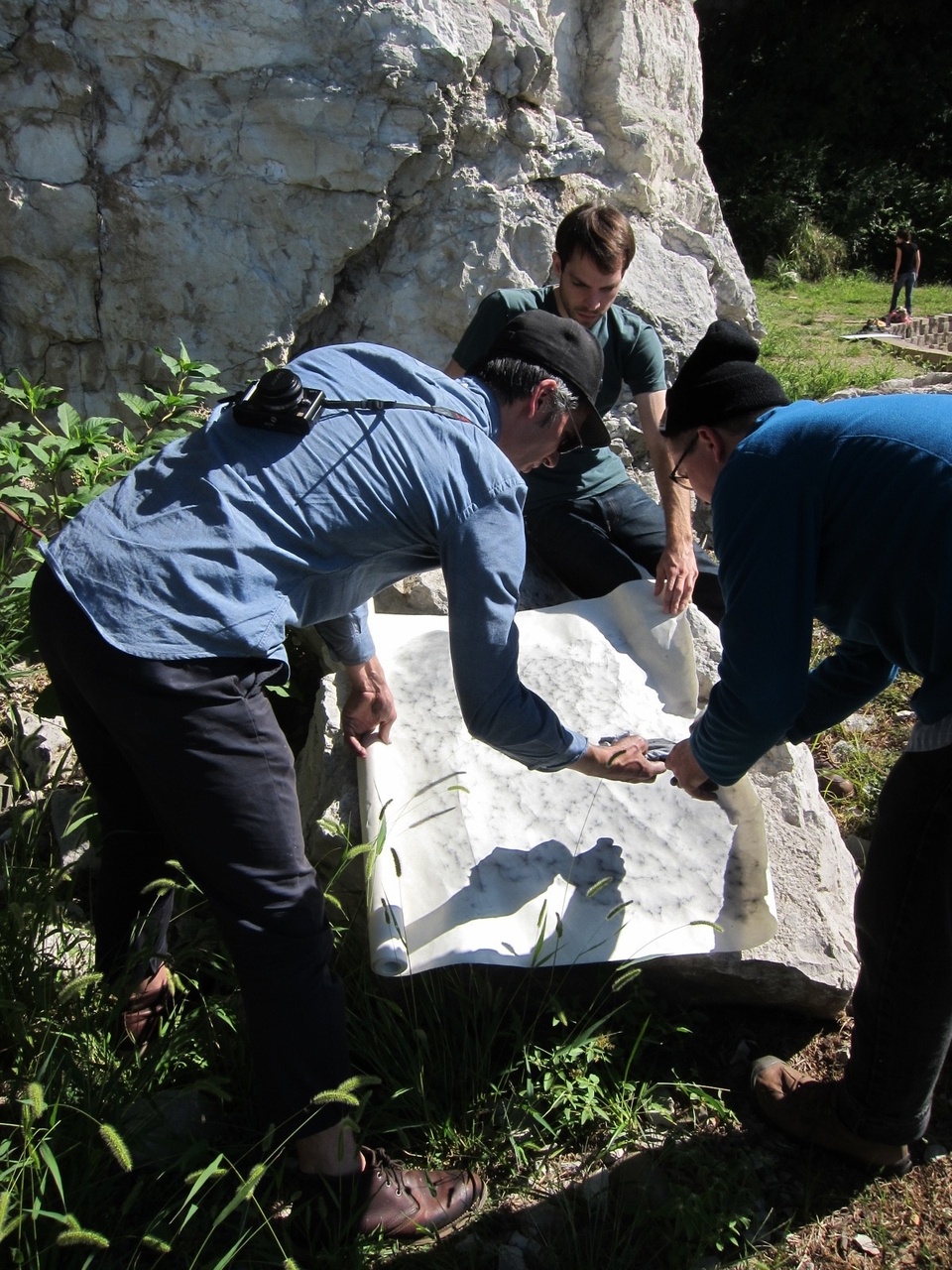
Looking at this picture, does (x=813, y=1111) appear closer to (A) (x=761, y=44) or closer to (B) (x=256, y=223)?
(B) (x=256, y=223)

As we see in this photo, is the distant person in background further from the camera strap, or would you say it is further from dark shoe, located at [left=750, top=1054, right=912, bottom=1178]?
the camera strap

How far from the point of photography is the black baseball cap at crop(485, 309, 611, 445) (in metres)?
2.06

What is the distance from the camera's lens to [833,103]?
59.8 feet

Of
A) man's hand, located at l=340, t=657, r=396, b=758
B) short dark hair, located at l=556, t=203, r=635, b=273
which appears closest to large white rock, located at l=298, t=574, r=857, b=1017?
man's hand, located at l=340, t=657, r=396, b=758

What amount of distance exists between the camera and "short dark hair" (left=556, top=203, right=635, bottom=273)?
1755mm

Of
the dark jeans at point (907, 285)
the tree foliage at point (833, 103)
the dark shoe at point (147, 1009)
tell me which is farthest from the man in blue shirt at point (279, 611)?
the tree foliage at point (833, 103)

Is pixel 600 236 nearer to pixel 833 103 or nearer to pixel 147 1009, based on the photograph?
pixel 147 1009

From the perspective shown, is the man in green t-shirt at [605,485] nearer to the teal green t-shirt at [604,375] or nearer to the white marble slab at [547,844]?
the teal green t-shirt at [604,375]

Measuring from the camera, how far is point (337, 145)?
4066 mm

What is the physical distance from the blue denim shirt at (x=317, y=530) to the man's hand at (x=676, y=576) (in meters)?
1.40

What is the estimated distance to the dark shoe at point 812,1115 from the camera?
214 centimetres

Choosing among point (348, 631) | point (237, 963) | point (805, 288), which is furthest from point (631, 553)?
point (805, 288)

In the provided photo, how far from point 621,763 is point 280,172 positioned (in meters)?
2.91

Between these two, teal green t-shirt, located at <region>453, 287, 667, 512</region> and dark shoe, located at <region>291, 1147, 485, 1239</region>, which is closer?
dark shoe, located at <region>291, 1147, 485, 1239</region>
